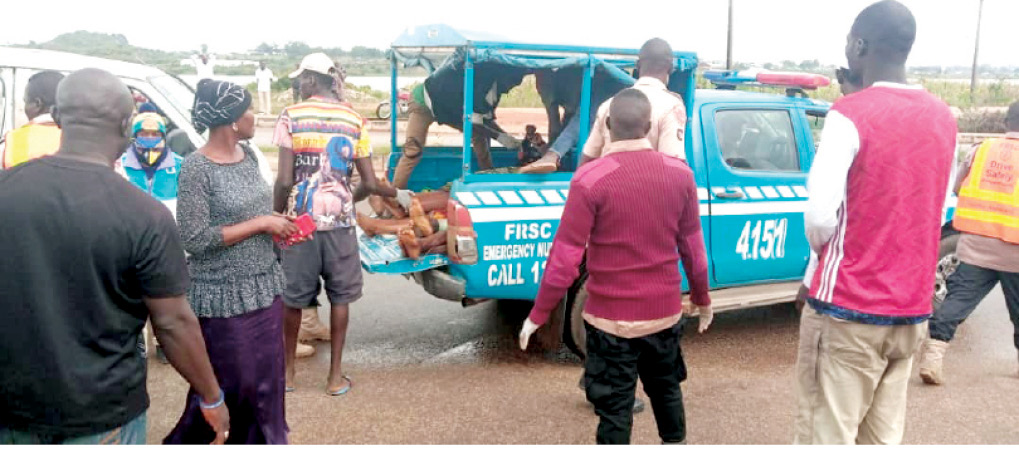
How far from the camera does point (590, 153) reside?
171 inches

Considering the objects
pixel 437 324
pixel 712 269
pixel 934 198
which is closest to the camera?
pixel 934 198

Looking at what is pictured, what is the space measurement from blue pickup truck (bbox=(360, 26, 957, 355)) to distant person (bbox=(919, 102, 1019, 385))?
984 mm

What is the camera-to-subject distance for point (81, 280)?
2111 millimetres

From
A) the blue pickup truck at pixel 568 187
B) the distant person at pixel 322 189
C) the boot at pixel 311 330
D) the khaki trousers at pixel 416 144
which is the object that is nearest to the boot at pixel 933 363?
the blue pickup truck at pixel 568 187

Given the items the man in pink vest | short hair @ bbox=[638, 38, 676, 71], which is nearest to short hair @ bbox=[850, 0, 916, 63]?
the man in pink vest

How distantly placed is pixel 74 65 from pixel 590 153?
3590 mm

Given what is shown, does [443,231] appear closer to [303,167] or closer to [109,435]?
[303,167]

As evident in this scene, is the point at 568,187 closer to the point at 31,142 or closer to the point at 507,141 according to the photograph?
the point at 507,141

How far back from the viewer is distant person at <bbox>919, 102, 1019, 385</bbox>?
15.6ft

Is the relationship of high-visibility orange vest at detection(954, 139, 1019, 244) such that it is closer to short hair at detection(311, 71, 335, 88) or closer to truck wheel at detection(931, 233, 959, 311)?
truck wheel at detection(931, 233, 959, 311)

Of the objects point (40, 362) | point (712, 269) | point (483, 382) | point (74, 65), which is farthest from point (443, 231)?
point (40, 362)

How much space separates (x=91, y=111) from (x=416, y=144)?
407 cm

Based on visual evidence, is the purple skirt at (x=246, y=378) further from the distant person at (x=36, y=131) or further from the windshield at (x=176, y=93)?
the windshield at (x=176, y=93)

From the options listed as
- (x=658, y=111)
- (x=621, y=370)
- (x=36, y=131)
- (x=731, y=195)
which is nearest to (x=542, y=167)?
(x=658, y=111)
